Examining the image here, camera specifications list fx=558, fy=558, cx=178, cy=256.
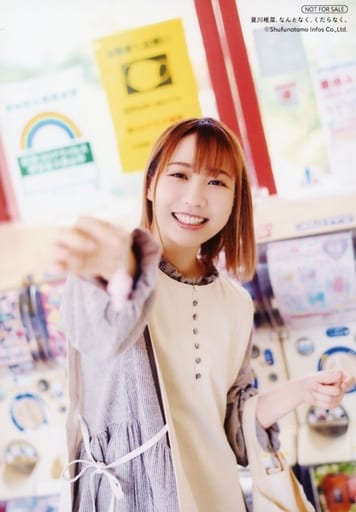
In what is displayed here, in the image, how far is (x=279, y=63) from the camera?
1.17 metres

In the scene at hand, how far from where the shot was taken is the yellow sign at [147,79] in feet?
3.84

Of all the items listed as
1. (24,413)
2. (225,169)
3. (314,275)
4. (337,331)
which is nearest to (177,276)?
(225,169)

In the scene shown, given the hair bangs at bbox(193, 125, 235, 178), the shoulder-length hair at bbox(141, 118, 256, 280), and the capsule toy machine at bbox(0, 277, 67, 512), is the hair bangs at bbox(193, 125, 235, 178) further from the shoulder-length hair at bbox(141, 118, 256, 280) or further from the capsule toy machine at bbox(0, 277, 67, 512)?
the capsule toy machine at bbox(0, 277, 67, 512)

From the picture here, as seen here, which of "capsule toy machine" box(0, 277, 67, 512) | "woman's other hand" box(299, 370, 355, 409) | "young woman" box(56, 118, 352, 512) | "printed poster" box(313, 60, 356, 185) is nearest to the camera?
A: "young woman" box(56, 118, 352, 512)

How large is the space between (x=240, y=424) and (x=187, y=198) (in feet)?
1.53

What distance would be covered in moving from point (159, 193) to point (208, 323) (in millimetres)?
259

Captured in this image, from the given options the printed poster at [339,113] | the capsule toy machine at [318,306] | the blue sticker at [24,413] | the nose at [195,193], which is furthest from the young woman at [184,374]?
the blue sticker at [24,413]

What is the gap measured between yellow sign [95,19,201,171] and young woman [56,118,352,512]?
8.0 inches

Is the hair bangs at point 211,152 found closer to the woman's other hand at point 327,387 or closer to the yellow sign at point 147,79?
the yellow sign at point 147,79

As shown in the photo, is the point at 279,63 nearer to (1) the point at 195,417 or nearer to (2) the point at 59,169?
(2) the point at 59,169

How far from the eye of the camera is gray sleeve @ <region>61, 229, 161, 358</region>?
2.40ft

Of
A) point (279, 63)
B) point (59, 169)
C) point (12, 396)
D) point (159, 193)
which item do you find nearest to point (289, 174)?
point (279, 63)

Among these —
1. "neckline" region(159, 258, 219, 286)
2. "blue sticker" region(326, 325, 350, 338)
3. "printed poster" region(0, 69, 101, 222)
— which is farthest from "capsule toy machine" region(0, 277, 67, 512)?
"blue sticker" region(326, 325, 350, 338)

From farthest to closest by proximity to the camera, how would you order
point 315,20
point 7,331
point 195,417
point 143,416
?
point 7,331
point 315,20
point 195,417
point 143,416
